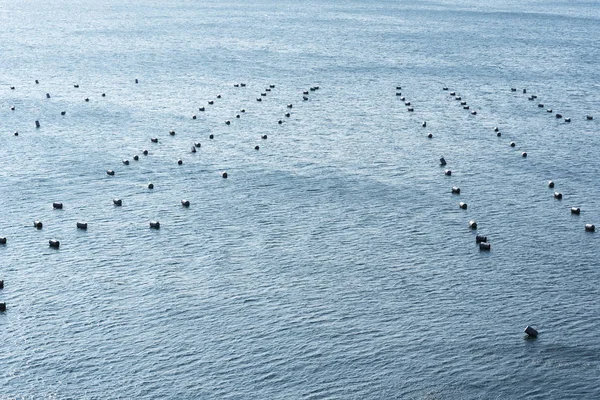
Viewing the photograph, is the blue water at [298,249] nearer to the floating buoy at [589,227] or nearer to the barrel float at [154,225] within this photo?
the barrel float at [154,225]

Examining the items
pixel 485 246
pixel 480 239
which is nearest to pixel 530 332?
pixel 485 246

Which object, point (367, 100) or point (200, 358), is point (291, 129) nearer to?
point (367, 100)

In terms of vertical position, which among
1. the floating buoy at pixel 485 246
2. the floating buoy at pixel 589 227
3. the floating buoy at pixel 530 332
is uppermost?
the floating buoy at pixel 589 227

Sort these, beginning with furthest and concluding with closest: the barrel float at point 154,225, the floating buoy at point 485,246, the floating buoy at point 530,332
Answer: the barrel float at point 154,225
the floating buoy at point 485,246
the floating buoy at point 530,332

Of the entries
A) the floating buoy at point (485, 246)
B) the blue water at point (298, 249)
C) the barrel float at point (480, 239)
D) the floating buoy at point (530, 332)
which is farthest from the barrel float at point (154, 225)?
the floating buoy at point (530, 332)

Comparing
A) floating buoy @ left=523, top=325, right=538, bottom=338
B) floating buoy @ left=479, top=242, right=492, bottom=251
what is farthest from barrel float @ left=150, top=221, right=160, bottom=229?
floating buoy @ left=523, top=325, right=538, bottom=338

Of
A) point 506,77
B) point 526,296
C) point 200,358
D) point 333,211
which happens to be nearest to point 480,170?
point 333,211

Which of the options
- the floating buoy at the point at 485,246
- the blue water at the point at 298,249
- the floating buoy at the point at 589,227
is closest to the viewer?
the blue water at the point at 298,249

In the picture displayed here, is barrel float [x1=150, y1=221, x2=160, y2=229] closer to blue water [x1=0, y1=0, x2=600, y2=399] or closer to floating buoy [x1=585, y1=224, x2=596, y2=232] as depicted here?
blue water [x1=0, y1=0, x2=600, y2=399]
